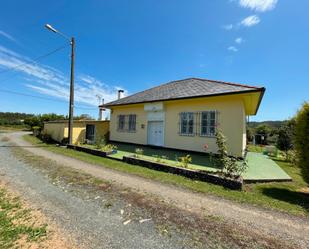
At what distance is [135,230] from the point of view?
3.41 metres

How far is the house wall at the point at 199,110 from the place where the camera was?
35.2ft

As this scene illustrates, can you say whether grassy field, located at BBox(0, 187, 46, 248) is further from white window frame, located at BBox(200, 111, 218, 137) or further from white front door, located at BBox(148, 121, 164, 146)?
white front door, located at BBox(148, 121, 164, 146)

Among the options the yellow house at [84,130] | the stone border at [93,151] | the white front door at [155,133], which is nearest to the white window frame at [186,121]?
the white front door at [155,133]

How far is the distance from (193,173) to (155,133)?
7.51m

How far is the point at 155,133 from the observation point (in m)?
14.6

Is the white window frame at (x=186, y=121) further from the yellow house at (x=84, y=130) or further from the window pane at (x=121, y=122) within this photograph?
the yellow house at (x=84, y=130)

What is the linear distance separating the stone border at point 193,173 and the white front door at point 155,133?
4792mm

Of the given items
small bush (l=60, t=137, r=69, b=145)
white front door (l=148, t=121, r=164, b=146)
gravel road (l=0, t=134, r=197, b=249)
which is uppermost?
white front door (l=148, t=121, r=164, b=146)

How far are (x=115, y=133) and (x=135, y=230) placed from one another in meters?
14.7

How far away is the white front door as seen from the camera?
46.4 feet

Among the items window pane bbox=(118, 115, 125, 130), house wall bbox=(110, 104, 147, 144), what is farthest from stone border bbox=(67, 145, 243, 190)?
window pane bbox=(118, 115, 125, 130)

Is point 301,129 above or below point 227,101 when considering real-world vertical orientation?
below

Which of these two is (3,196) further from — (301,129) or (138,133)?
(138,133)

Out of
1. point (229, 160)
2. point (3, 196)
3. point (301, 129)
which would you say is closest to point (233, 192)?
→ point (229, 160)
